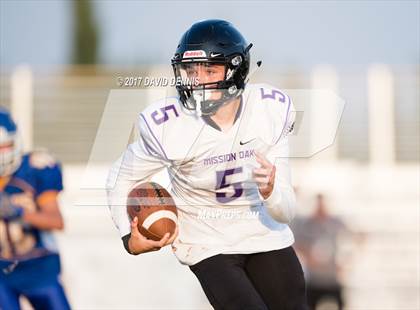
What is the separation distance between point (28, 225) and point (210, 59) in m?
1.54

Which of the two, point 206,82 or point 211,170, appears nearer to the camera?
point 211,170

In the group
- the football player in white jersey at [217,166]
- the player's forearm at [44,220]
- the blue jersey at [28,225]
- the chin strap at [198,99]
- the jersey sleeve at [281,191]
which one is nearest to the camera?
the jersey sleeve at [281,191]

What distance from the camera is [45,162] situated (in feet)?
16.0

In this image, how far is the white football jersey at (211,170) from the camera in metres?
3.77

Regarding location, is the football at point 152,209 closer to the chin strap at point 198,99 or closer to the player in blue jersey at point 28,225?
the chin strap at point 198,99

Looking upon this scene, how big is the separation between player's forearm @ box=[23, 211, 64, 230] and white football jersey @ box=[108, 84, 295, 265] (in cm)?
87

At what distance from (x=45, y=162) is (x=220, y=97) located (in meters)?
1.40

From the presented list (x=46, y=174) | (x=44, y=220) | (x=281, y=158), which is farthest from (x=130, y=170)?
(x=46, y=174)

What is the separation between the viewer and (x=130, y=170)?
3.88m

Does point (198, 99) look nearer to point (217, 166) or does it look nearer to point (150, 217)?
point (217, 166)

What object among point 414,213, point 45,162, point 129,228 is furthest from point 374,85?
point 129,228

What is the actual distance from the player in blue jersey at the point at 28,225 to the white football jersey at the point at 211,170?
935 millimetres

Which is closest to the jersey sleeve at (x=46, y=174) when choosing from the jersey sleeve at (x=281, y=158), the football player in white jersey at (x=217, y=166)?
the football player in white jersey at (x=217, y=166)

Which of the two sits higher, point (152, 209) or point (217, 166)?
point (217, 166)
